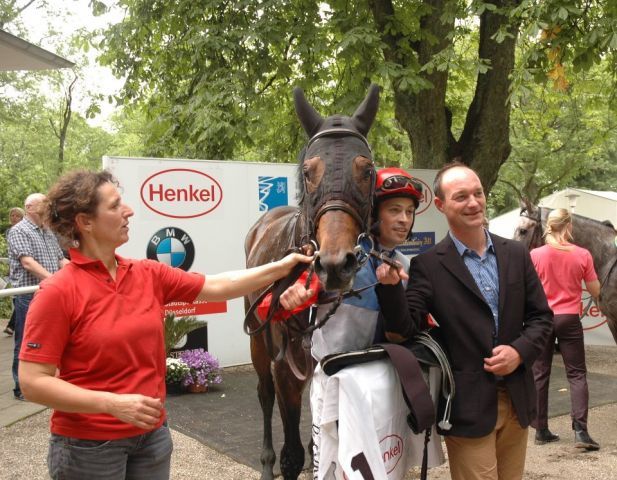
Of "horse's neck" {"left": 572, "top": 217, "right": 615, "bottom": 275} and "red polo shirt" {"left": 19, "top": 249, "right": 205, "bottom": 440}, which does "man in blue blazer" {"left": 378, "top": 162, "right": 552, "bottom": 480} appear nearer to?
"red polo shirt" {"left": 19, "top": 249, "right": 205, "bottom": 440}

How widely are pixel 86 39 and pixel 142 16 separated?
5.35ft

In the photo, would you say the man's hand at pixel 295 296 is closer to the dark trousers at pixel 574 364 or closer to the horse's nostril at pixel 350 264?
the horse's nostril at pixel 350 264

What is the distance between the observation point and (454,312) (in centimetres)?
262

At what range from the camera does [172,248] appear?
816 cm

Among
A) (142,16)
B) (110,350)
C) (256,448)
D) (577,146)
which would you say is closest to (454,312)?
(110,350)

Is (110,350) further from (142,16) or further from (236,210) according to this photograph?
(142,16)

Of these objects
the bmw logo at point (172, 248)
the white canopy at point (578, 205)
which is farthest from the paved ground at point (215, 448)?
the white canopy at point (578, 205)

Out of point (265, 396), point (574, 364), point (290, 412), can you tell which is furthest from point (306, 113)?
point (574, 364)

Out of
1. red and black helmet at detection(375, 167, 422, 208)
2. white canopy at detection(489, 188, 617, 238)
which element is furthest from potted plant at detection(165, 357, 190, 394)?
white canopy at detection(489, 188, 617, 238)

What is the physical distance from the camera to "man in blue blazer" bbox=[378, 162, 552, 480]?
8.45ft

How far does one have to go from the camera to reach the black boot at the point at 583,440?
5.41m

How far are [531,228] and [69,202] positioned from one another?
19.9ft

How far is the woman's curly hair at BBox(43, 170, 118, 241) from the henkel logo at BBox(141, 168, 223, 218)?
5733mm

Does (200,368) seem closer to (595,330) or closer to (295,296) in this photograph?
(295,296)
